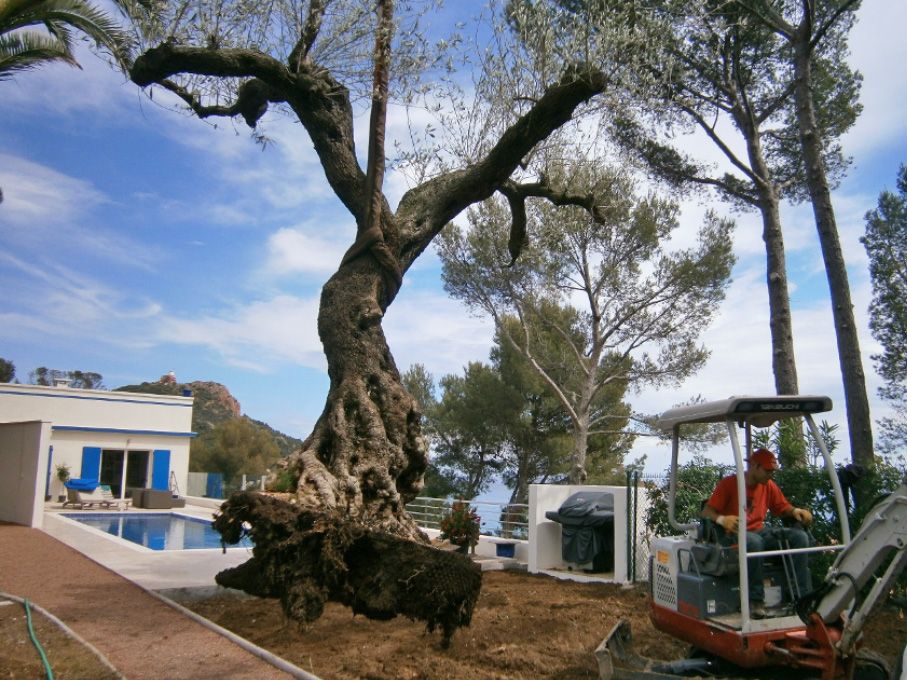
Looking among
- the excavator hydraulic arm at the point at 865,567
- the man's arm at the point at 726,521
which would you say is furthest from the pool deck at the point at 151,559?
the excavator hydraulic arm at the point at 865,567

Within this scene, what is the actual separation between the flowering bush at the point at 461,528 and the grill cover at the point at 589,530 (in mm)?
1205

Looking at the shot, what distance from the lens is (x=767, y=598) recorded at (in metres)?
4.93

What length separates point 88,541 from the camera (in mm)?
13312

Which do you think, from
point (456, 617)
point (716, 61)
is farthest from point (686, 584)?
point (716, 61)

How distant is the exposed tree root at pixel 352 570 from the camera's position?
4.90 meters

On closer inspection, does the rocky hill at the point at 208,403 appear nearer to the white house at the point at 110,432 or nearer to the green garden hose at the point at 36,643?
the white house at the point at 110,432

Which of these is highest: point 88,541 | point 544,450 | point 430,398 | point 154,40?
point 154,40

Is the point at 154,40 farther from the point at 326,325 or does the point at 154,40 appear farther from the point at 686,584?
the point at 686,584

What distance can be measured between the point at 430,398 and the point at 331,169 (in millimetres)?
22097

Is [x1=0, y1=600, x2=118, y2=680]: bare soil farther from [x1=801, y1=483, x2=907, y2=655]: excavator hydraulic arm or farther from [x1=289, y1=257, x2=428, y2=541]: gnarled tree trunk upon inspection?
[x1=801, y1=483, x2=907, y2=655]: excavator hydraulic arm

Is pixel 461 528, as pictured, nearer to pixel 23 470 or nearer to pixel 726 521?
pixel 726 521

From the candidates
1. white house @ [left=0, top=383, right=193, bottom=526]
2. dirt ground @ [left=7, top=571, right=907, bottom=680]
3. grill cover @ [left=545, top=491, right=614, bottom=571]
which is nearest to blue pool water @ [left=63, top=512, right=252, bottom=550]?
white house @ [left=0, top=383, right=193, bottom=526]

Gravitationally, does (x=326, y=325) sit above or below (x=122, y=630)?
above

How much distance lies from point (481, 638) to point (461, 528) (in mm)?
5638
